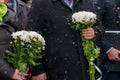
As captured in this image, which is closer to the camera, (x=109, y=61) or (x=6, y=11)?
(x=6, y=11)

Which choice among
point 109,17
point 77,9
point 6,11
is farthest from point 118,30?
point 6,11

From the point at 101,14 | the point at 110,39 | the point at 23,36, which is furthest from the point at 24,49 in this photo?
the point at 110,39

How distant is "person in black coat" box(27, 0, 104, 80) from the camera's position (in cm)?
665

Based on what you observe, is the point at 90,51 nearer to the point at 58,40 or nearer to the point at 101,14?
the point at 58,40

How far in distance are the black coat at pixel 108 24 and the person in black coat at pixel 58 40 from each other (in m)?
0.94

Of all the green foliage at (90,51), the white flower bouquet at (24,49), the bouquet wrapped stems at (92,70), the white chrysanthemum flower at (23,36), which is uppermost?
the white chrysanthemum flower at (23,36)

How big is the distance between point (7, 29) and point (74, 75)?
1.00 m

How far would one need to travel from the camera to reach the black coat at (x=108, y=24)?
764 centimetres

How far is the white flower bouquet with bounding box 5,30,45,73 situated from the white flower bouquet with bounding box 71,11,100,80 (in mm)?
540

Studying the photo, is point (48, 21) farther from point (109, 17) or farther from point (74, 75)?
point (109, 17)

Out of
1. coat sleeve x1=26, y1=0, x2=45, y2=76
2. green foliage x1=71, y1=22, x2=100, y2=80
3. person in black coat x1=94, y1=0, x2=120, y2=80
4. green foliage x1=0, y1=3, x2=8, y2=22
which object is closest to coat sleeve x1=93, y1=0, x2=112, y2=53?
person in black coat x1=94, y1=0, x2=120, y2=80

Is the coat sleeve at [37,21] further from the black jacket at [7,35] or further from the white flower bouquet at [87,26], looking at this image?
the white flower bouquet at [87,26]

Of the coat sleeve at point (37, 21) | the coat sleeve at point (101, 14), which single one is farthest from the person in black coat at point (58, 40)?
the coat sleeve at point (101, 14)

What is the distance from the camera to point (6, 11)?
6500mm
